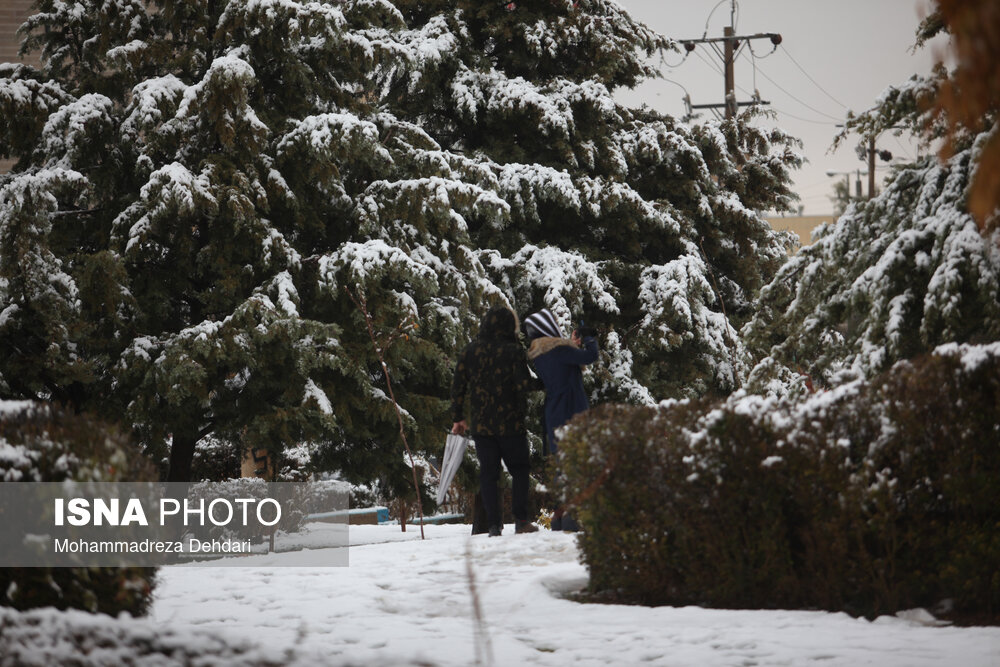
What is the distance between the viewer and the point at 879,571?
492 cm

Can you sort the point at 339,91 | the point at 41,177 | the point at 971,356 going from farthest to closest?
1. the point at 339,91
2. the point at 41,177
3. the point at 971,356

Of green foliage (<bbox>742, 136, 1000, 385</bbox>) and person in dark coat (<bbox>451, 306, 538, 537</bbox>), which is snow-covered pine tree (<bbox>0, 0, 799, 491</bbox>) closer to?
Answer: person in dark coat (<bbox>451, 306, 538, 537</bbox>)

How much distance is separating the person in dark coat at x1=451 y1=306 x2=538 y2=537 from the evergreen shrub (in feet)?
13.3

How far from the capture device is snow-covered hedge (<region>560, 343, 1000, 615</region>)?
489 cm

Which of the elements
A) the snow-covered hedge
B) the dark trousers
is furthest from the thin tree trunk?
the snow-covered hedge

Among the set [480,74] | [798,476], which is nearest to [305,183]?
[480,74]

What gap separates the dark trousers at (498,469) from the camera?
348 inches

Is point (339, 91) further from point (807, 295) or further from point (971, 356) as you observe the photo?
point (971, 356)

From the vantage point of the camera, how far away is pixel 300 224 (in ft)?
43.8

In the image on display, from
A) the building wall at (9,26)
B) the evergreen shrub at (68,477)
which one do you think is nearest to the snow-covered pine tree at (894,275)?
the evergreen shrub at (68,477)

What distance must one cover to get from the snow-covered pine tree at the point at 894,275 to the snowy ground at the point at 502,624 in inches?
71.3

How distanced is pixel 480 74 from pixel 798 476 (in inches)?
486

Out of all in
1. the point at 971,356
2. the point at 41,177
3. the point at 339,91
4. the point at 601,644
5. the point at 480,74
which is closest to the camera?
the point at 601,644

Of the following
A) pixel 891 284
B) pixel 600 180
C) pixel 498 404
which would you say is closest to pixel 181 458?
pixel 498 404
